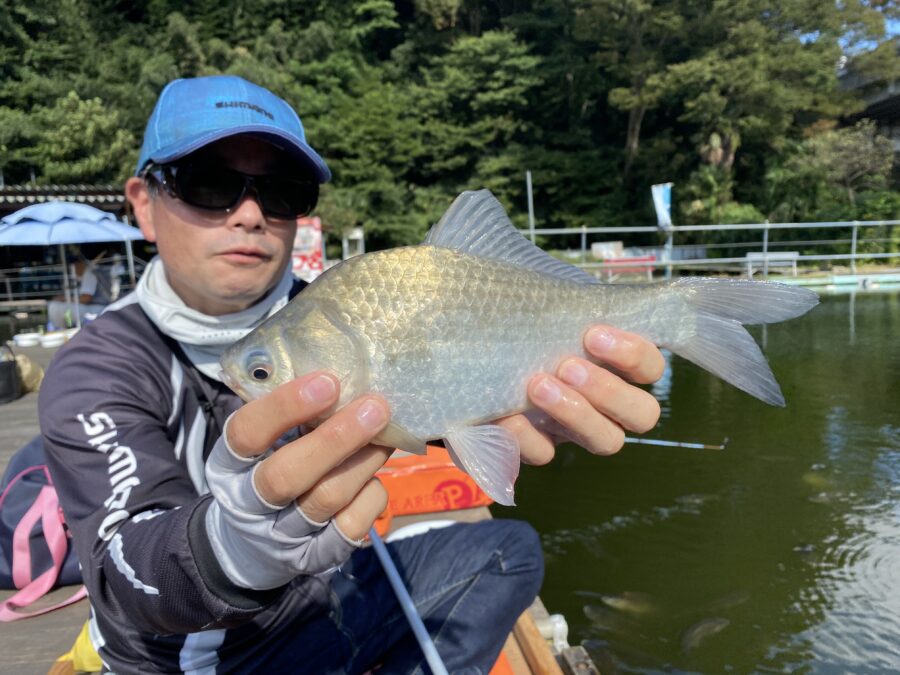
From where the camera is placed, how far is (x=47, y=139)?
22781mm

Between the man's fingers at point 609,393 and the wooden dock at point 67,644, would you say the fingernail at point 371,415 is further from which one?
the wooden dock at point 67,644

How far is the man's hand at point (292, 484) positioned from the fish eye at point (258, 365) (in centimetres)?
14

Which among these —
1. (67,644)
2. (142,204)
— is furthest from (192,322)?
(67,644)

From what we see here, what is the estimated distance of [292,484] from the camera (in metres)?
1.33

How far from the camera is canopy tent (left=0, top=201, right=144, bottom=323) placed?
10.4m

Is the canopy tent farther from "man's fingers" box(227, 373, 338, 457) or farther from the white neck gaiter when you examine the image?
"man's fingers" box(227, 373, 338, 457)

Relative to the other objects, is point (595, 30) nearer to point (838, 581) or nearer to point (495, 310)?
point (838, 581)

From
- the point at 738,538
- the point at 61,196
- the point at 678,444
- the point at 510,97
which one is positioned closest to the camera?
the point at 738,538

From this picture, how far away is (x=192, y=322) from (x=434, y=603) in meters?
1.40

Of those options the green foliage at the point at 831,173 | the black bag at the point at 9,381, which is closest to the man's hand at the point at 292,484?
the black bag at the point at 9,381

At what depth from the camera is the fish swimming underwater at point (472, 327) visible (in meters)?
1.51

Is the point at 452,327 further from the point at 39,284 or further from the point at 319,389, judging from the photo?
the point at 39,284

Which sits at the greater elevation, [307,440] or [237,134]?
[237,134]

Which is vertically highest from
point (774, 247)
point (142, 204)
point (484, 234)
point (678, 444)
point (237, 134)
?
point (237, 134)
